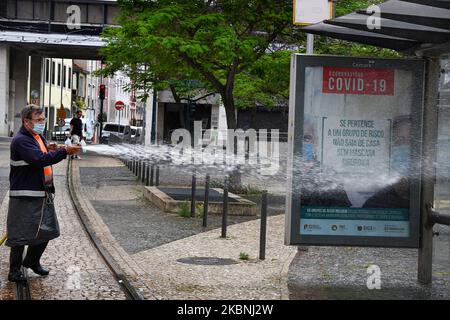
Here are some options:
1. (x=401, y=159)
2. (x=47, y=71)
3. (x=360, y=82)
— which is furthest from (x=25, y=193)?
(x=47, y=71)

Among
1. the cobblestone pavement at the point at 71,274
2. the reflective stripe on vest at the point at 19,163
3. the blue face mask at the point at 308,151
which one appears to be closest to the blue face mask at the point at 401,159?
the blue face mask at the point at 308,151

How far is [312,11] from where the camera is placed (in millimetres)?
10664

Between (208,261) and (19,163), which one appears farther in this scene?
(208,261)

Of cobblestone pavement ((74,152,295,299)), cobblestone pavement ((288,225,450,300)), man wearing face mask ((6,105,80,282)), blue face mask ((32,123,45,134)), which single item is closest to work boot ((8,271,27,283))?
man wearing face mask ((6,105,80,282))

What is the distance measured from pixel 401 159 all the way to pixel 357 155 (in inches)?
18.1

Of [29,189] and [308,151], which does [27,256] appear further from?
[308,151]

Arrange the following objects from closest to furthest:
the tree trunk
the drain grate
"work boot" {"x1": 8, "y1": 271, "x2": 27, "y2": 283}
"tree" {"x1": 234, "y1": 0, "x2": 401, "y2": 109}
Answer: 1. "work boot" {"x1": 8, "y1": 271, "x2": 27, "y2": 283}
2. the drain grate
3. "tree" {"x1": 234, "y1": 0, "x2": 401, "y2": 109}
4. the tree trunk

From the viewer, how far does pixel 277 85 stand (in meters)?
19.3

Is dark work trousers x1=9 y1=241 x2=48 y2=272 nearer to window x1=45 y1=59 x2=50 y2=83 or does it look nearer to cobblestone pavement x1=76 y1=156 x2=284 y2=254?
cobblestone pavement x1=76 y1=156 x2=284 y2=254

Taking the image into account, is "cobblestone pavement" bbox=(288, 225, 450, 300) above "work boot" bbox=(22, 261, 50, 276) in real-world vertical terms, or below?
below

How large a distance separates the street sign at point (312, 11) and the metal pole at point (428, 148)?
9.27 ft

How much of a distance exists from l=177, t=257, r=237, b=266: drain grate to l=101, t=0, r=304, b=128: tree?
6.61 m

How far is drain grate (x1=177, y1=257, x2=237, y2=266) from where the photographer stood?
31.6 feet
